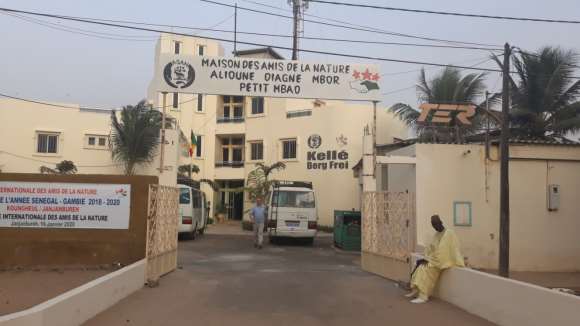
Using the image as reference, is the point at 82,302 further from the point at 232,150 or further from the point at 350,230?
the point at 232,150

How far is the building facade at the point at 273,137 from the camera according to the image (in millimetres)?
28375

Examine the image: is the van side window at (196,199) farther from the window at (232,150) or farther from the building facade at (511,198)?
the window at (232,150)

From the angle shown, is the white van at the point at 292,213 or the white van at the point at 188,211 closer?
the white van at the point at 292,213

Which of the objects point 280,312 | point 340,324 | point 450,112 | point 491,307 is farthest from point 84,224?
point 450,112

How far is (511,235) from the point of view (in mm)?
15305

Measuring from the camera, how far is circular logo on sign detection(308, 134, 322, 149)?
29.2 m

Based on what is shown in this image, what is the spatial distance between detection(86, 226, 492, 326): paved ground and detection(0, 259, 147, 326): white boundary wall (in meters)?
0.16

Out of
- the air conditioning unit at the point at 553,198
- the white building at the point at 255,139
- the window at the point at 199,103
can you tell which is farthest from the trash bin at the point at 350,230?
the window at the point at 199,103

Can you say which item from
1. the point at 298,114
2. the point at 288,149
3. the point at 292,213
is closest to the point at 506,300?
the point at 292,213

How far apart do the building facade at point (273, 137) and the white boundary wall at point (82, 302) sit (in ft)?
63.6

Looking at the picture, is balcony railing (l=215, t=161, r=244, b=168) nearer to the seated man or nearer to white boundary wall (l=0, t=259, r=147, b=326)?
white boundary wall (l=0, t=259, r=147, b=326)

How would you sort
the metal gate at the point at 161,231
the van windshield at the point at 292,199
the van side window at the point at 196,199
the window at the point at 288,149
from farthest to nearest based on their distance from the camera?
the window at the point at 288,149 < the van side window at the point at 196,199 < the van windshield at the point at 292,199 < the metal gate at the point at 161,231

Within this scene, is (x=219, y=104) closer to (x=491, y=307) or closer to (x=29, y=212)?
(x=29, y=212)

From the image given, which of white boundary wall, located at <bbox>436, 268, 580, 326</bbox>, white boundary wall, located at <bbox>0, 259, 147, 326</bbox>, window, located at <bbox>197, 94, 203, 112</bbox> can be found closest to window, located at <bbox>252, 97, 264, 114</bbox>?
window, located at <bbox>197, 94, 203, 112</bbox>
